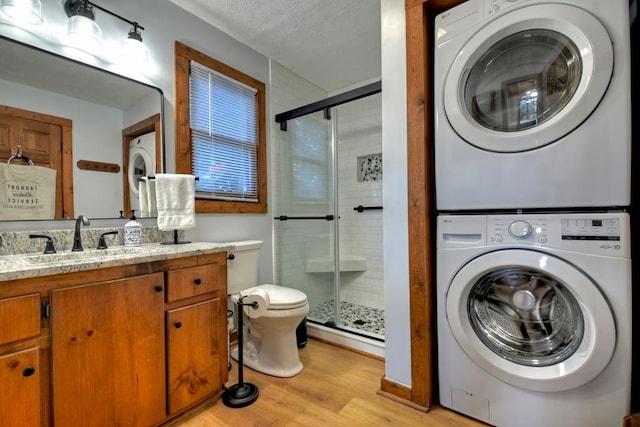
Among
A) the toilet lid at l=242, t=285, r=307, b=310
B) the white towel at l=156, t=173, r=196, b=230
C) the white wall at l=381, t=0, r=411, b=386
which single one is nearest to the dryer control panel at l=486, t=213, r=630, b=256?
the white wall at l=381, t=0, r=411, b=386

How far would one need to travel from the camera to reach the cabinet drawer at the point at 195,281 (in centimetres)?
138

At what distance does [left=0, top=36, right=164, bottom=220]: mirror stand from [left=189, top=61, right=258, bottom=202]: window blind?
0.29 metres

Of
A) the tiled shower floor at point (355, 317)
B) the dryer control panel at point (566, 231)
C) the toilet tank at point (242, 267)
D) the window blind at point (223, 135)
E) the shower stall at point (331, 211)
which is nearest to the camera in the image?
the dryer control panel at point (566, 231)

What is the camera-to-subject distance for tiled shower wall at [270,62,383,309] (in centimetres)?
275

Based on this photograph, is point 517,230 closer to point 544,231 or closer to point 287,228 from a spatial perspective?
point 544,231

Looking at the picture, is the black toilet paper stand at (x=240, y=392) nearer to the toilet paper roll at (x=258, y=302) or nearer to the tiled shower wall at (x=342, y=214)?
the toilet paper roll at (x=258, y=302)

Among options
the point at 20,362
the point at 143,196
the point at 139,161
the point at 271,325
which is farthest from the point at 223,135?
the point at 20,362

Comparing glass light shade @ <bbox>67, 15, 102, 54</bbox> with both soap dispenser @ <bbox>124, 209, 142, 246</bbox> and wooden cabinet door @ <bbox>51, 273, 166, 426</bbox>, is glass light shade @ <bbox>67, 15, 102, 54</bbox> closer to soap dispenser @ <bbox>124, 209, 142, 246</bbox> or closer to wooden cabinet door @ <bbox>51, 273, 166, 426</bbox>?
soap dispenser @ <bbox>124, 209, 142, 246</bbox>

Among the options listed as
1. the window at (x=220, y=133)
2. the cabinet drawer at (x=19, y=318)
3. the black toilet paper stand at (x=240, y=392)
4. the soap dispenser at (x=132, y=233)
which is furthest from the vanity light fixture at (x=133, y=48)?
the black toilet paper stand at (x=240, y=392)

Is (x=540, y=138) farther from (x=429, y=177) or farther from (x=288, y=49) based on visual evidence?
(x=288, y=49)

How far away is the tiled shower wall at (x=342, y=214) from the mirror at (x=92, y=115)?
1.10 meters

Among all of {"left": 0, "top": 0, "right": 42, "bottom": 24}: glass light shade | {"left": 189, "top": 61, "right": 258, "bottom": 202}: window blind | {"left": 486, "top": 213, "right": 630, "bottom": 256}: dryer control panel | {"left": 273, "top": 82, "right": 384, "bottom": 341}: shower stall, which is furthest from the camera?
{"left": 273, "top": 82, "right": 384, "bottom": 341}: shower stall

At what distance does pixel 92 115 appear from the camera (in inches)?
64.9
